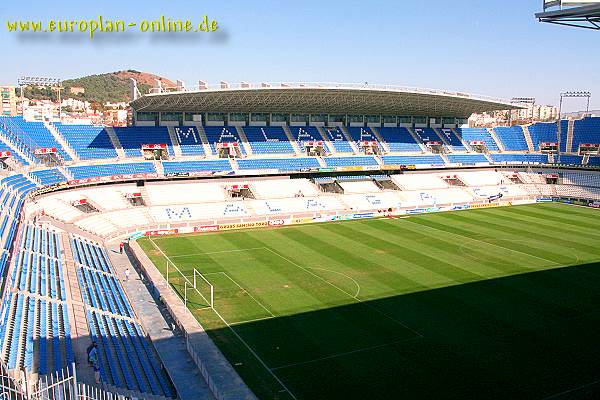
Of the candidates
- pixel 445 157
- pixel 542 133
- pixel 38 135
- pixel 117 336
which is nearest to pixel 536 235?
pixel 445 157

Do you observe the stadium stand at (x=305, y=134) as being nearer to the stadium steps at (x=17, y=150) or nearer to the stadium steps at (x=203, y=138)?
the stadium steps at (x=203, y=138)

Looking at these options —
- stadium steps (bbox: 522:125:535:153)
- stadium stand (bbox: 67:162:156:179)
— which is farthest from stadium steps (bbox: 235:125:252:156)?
stadium steps (bbox: 522:125:535:153)

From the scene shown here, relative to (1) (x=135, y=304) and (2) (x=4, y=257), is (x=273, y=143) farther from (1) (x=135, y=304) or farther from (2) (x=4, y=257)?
(2) (x=4, y=257)

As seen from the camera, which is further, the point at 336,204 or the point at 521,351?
the point at 336,204

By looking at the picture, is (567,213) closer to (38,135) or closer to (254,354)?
(254,354)

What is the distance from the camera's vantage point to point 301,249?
3803 centimetres

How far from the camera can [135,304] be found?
26859 mm

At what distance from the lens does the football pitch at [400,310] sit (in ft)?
63.0

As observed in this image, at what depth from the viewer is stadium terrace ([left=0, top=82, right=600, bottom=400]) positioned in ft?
63.3

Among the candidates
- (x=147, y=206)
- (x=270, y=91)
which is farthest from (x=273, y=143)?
(x=147, y=206)

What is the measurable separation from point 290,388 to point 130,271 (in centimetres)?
1806

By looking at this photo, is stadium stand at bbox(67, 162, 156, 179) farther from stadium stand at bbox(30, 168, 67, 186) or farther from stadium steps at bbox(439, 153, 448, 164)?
stadium steps at bbox(439, 153, 448, 164)

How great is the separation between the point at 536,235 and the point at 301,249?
21680 millimetres

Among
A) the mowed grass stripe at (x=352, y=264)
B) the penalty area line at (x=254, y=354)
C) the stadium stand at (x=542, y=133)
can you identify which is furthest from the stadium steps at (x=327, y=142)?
the penalty area line at (x=254, y=354)
